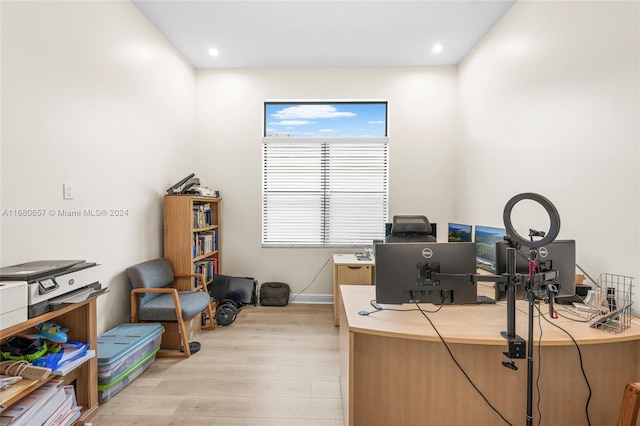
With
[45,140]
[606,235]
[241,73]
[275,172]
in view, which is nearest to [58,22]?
[45,140]

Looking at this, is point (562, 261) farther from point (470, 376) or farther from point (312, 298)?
point (312, 298)

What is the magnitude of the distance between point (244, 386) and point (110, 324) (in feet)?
4.55

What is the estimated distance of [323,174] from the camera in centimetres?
425

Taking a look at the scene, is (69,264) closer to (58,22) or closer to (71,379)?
(71,379)

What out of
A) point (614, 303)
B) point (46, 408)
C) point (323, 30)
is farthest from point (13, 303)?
point (323, 30)

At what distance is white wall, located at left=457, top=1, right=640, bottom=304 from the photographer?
1790mm

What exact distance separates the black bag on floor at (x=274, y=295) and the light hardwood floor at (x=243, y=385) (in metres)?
0.78

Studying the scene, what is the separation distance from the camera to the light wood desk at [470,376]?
1526 mm

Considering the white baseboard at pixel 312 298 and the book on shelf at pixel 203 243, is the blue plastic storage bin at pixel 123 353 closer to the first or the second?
the book on shelf at pixel 203 243

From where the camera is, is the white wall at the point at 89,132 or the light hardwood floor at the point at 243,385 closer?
the white wall at the point at 89,132

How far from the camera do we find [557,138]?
2326 millimetres

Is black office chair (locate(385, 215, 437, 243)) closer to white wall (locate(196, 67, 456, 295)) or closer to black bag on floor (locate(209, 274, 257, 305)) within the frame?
white wall (locate(196, 67, 456, 295))

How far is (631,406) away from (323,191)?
346 centimetres

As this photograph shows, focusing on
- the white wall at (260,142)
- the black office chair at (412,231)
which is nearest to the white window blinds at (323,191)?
the white wall at (260,142)
